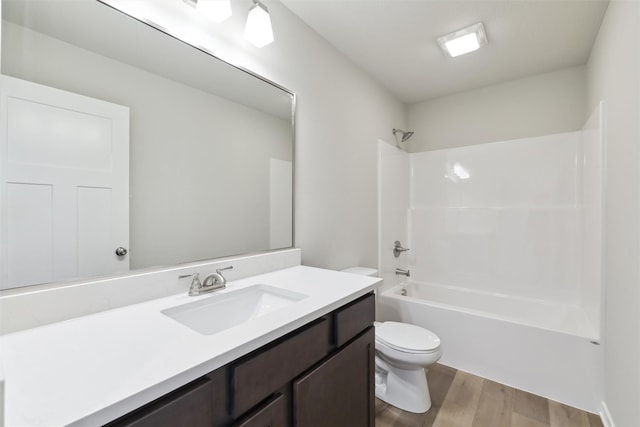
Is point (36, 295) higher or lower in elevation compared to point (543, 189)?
lower

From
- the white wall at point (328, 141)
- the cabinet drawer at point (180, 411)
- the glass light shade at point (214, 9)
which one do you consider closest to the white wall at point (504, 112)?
the white wall at point (328, 141)

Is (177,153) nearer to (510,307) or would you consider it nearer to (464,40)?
(464,40)

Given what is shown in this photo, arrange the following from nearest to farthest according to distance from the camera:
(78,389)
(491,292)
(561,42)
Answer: (78,389)
(561,42)
(491,292)

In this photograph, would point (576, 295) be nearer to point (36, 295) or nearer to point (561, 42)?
point (561, 42)

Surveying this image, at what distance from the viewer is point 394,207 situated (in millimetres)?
2812

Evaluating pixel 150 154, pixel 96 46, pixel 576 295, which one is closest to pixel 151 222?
pixel 150 154

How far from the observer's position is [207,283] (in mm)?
1140

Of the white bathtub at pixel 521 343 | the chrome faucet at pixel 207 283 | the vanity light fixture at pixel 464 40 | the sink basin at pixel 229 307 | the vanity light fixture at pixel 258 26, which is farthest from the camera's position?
the vanity light fixture at pixel 464 40

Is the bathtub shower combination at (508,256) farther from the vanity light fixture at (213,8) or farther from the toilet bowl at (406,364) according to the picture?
the vanity light fixture at (213,8)

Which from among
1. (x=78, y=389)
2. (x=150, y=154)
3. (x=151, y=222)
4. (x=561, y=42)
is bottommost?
(x=78, y=389)

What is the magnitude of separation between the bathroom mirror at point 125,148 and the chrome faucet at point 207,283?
0.12m

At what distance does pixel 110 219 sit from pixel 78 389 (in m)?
0.65

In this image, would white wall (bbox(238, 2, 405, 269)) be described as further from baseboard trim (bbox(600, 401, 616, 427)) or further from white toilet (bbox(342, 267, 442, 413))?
baseboard trim (bbox(600, 401, 616, 427))

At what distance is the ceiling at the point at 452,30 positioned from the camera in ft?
5.41
